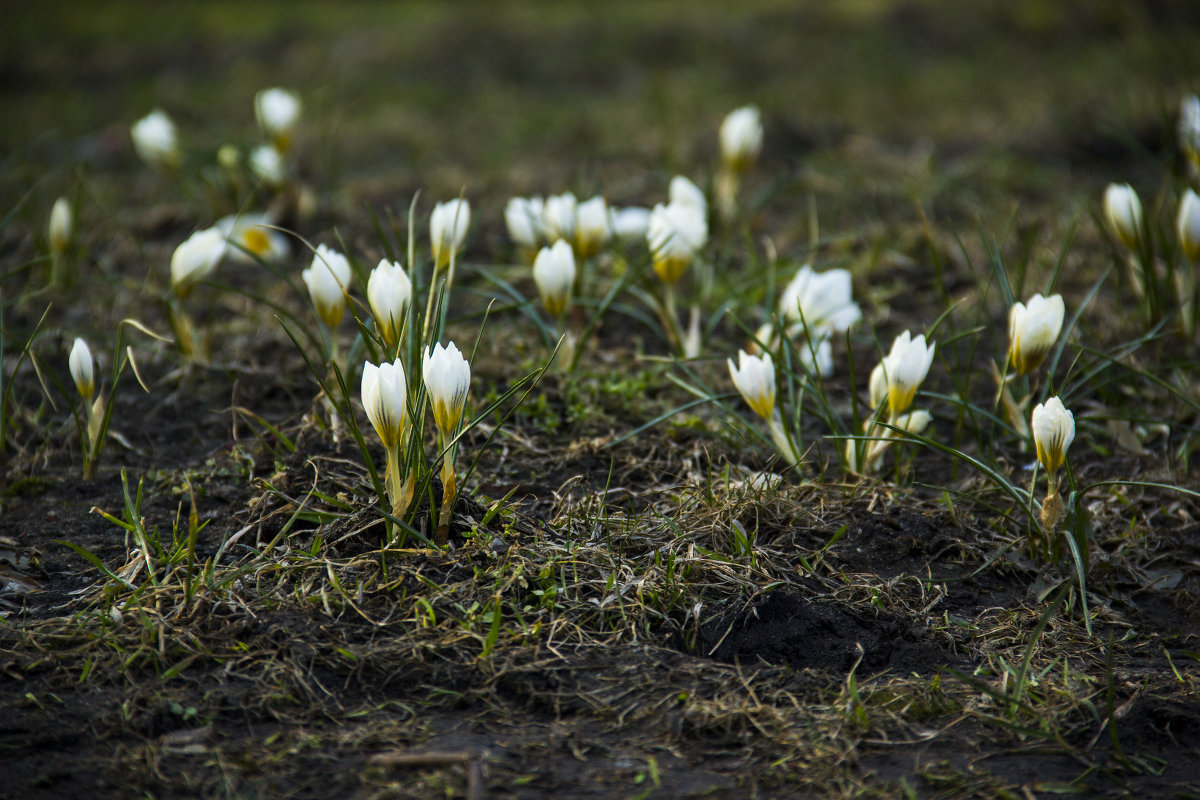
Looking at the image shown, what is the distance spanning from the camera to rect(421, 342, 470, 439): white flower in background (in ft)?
4.69

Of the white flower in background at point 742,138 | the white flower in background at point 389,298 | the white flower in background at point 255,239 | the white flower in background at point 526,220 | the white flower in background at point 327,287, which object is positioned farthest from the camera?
the white flower in background at point 742,138

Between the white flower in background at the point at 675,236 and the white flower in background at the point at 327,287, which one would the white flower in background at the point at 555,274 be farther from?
the white flower in background at the point at 327,287

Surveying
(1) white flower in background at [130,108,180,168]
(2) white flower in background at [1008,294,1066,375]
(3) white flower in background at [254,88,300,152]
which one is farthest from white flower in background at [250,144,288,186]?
(2) white flower in background at [1008,294,1066,375]

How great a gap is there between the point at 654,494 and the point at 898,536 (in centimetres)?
45

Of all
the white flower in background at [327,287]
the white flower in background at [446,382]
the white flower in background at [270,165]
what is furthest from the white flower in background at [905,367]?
the white flower in background at [270,165]

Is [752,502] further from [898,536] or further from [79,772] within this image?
[79,772]

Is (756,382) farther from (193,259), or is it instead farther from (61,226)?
(61,226)

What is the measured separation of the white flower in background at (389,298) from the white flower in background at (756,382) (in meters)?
0.60

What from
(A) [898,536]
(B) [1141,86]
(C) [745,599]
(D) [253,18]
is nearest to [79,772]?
(C) [745,599]

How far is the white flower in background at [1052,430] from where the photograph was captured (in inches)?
56.5

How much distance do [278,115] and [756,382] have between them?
1794 millimetres

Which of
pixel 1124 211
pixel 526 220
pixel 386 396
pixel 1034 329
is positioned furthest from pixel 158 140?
pixel 1124 211

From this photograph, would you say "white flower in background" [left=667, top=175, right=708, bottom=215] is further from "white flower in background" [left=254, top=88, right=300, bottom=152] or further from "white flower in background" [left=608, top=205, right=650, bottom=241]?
"white flower in background" [left=254, top=88, right=300, bottom=152]

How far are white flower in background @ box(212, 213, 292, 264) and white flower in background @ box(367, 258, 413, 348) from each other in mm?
896
